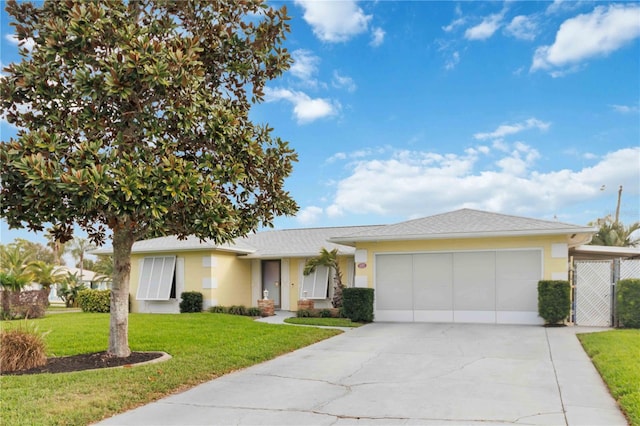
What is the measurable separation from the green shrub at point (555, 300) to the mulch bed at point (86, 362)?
1041 cm

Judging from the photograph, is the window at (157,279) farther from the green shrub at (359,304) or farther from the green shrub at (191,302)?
the green shrub at (359,304)

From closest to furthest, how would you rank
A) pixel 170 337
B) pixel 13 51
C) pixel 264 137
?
pixel 13 51
pixel 264 137
pixel 170 337

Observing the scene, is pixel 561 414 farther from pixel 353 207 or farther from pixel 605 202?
pixel 605 202

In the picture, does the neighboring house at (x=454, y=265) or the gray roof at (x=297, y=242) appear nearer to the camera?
the neighboring house at (x=454, y=265)

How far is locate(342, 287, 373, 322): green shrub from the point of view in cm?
1548

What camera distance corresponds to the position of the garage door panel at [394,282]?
1582cm

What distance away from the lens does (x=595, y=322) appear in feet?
46.1

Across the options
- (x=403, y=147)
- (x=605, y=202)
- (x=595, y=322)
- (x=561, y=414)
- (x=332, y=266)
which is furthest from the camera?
(x=605, y=202)

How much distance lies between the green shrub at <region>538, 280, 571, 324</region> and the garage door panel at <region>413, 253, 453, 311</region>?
107 inches

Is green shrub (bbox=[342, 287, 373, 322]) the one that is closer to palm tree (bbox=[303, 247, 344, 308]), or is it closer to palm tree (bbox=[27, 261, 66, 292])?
palm tree (bbox=[303, 247, 344, 308])

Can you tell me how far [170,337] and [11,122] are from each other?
6023mm

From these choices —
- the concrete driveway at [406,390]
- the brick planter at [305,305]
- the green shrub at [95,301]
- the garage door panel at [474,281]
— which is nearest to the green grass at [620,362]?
the concrete driveway at [406,390]

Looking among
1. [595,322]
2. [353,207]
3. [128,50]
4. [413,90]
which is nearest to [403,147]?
[413,90]

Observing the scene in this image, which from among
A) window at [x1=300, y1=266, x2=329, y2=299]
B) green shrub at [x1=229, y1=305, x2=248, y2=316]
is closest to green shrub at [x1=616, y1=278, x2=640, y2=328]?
window at [x1=300, y1=266, x2=329, y2=299]
